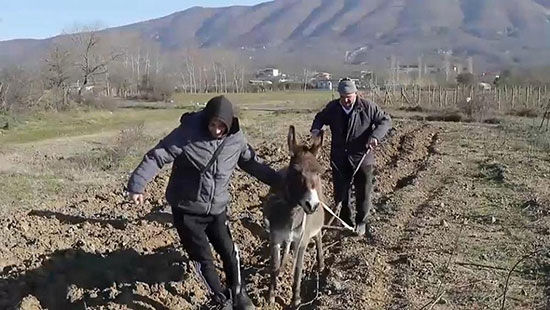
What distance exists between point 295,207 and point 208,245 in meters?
1.19

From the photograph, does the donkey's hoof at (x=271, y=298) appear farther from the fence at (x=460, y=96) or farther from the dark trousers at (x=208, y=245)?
the fence at (x=460, y=96)

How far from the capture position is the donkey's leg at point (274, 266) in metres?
7.44

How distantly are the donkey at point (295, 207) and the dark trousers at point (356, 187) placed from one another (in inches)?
61.2

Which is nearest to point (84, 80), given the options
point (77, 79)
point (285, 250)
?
point (77, 79)

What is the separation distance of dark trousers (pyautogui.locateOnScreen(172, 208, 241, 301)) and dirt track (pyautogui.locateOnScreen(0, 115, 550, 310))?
0.79 metres

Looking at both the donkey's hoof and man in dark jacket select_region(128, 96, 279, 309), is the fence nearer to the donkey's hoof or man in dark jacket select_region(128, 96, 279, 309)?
the donkey's hoof

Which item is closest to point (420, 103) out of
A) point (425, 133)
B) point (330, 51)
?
point (425, 133)

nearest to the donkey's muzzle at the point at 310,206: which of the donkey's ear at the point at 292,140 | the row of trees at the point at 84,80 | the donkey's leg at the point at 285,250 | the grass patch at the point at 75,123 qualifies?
the donkey's ear at the point at 292,140

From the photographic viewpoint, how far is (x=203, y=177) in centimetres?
617

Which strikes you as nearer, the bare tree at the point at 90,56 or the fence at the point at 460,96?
the fence at the point at 460,96

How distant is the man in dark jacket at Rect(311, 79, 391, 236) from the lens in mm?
8820

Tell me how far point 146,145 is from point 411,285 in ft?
63.0

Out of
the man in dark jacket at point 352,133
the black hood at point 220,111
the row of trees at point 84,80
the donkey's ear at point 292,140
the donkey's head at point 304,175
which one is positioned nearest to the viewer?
the black hood at point 220,111

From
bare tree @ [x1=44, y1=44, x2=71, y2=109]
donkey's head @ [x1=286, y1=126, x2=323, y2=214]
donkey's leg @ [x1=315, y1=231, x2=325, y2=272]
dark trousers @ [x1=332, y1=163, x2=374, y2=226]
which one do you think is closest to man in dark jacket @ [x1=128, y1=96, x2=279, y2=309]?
donkey's head @ [x1=286, y1=126, x2=323, y2=214]
